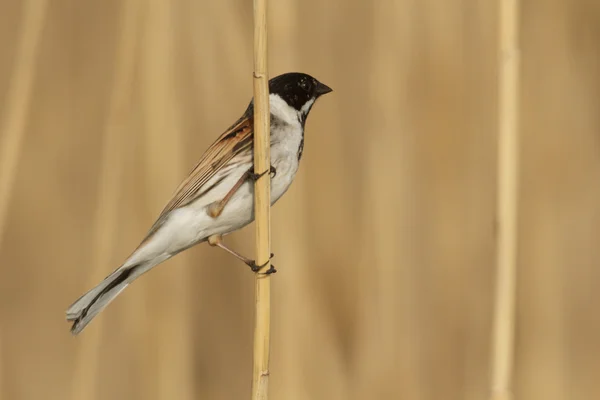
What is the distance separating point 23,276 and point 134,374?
789 mm

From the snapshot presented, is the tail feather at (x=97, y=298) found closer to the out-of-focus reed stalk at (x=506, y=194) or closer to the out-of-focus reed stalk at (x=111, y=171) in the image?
the out-of-focus reed stalk at (x=111, y=171)

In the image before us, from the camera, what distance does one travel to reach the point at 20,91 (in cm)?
206

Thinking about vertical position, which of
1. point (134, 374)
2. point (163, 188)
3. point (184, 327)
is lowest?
point (134, 374)

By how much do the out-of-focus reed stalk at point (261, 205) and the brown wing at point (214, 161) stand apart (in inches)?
17.1

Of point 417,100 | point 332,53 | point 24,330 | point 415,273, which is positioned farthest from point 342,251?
point 24,330

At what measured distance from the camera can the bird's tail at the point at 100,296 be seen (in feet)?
5.11

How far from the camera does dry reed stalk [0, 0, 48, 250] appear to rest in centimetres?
205

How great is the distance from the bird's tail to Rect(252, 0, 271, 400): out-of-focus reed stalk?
1.16 ft

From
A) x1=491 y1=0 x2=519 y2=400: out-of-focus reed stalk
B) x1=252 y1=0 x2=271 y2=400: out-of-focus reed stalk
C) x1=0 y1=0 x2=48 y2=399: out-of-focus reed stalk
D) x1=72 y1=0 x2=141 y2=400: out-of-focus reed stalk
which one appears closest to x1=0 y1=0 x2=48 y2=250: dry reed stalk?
x1=0 y1=0 x2=48 y2=399: out-of-focus reed stalk

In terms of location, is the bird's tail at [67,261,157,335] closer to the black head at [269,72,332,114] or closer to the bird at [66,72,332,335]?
the bird at [66,72,332,335]

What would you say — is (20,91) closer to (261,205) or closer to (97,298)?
(97,298)

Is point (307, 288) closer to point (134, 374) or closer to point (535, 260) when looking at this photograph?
point (134, 374)

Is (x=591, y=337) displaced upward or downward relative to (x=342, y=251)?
downward

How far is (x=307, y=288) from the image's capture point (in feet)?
8.24
